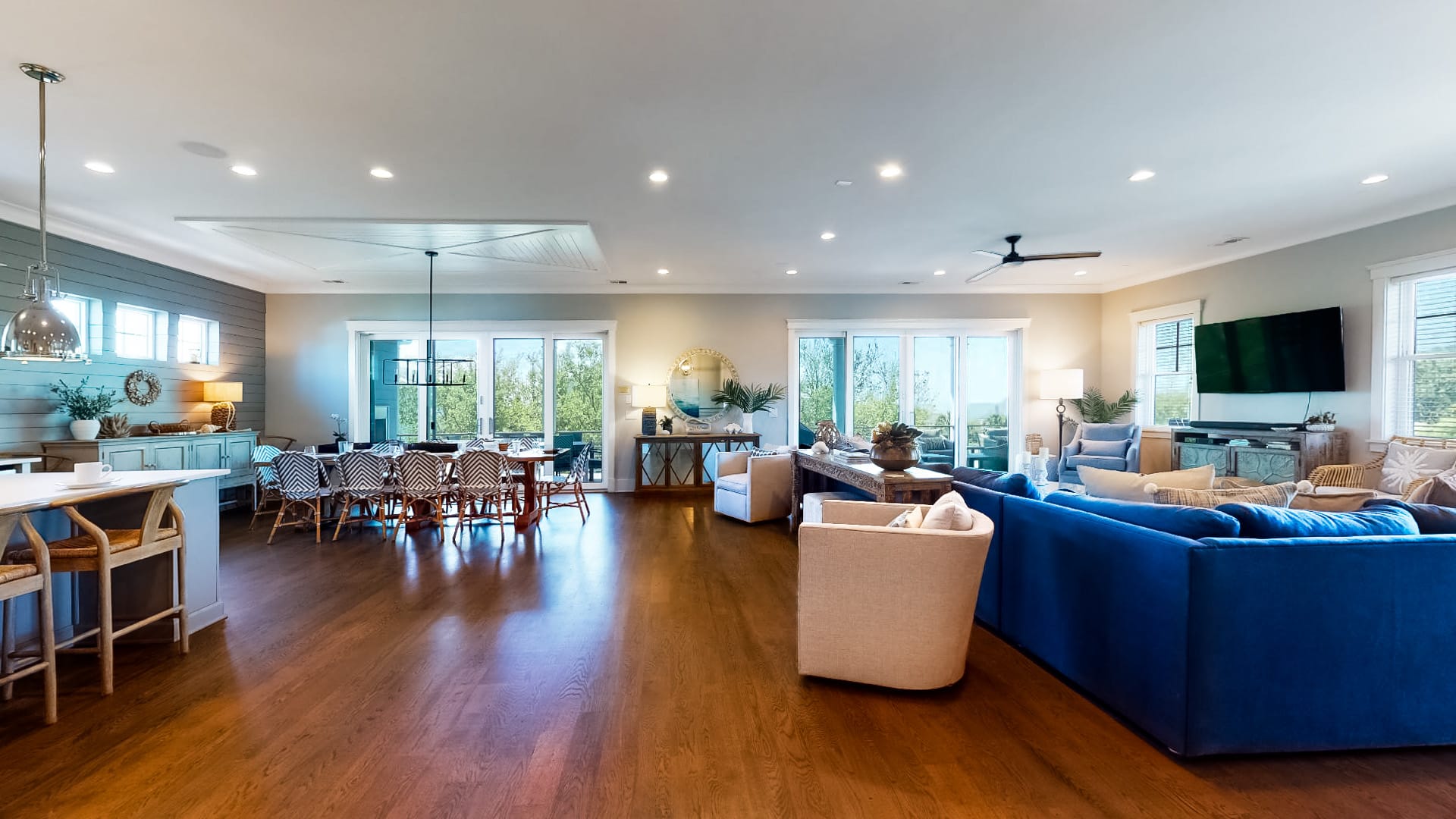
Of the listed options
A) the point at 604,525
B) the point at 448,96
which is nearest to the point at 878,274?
the point at 604,525

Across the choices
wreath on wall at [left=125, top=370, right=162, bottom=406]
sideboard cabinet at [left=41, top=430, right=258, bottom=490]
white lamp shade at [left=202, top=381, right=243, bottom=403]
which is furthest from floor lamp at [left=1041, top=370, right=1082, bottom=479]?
wreath on wall at [left=125, top=370, right=162, bottom=406]

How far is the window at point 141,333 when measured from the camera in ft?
18.9

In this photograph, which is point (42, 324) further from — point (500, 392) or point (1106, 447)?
point (1106, 447)

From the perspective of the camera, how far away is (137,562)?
10.0 ft

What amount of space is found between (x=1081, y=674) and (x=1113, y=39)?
2.64 m

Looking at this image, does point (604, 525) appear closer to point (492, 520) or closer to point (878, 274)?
point (492, 520)

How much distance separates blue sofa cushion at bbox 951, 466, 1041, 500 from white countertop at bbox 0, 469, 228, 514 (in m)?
4.02

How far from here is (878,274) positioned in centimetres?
735

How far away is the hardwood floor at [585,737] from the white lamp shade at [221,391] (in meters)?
4.20

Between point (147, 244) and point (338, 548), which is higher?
point (147, 244)

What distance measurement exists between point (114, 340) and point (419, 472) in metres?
3.15

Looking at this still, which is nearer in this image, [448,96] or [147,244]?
[448,96]

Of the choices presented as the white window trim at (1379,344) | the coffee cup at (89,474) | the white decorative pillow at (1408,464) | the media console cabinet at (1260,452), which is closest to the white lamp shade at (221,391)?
the coffee cup at (89,474)

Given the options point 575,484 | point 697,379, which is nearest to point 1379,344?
point 697,379
